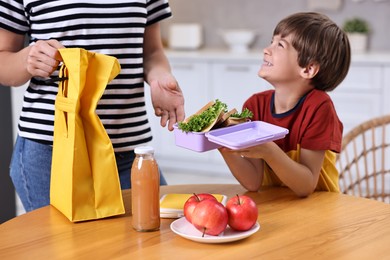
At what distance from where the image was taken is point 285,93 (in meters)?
2.03

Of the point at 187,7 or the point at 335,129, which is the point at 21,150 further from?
the point at 187,7

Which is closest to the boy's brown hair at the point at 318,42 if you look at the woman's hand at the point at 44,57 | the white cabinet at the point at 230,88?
the woman's hand at the point at 44,57

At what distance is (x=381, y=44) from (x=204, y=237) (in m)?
3.79

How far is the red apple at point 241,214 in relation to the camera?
1597 mm

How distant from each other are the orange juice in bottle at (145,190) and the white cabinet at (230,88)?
3.12 meters

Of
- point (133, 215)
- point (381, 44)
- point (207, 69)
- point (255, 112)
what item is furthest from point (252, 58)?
point (133, 215)

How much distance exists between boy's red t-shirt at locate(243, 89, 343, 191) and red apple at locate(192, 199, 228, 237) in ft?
1.54

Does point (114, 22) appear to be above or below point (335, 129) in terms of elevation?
above

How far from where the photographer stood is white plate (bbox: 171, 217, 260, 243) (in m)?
1.57

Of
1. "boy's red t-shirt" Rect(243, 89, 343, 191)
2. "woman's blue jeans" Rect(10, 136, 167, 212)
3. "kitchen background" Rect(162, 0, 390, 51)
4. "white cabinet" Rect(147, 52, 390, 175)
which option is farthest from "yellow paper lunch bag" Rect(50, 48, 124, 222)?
"kitchen background" Rect(162, 0, 390, 51)

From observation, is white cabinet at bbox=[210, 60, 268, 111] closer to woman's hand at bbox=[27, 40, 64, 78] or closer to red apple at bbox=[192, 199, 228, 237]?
woman's hand at bbox=[27, 40, 64, 78]

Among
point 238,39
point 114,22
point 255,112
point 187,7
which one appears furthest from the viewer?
point 187,7

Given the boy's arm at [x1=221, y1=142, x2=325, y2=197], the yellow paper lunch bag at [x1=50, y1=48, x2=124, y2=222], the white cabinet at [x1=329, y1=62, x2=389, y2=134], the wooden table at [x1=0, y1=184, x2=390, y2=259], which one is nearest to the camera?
the wooden table at [x1=0, y1=184, x2=390, y2=259]

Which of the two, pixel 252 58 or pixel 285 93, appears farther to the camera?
pixel 252 58
